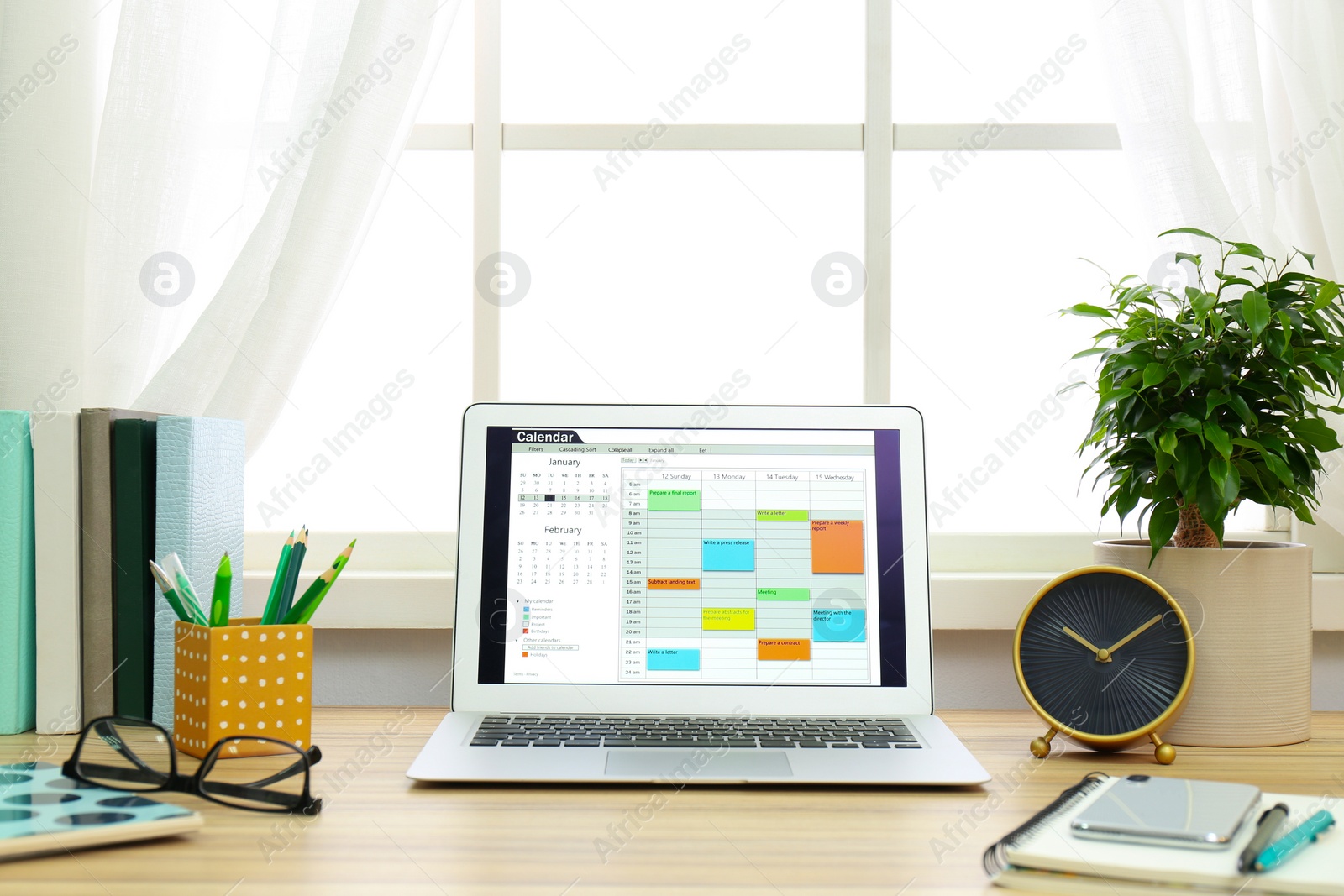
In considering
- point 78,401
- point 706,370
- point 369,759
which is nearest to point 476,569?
point 369,759

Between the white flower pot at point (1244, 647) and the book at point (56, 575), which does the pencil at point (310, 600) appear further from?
the white flower pot at point (1244, 647)

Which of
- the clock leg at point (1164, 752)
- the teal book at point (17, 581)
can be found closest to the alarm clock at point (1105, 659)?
the clock leg at point (1164, 752)

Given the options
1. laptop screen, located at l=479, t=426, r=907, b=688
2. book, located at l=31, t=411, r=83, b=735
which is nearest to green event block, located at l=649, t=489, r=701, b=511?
laptop screen, located at l=479, t=426, r=907, b=688

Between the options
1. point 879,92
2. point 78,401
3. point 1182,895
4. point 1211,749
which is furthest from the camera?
point 879,92

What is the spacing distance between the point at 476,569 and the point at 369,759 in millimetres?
194

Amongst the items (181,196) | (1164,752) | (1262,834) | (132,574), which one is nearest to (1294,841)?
(1262,834)

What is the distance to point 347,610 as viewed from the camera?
106 centimetres

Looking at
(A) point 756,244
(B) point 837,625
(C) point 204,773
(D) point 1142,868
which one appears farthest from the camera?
(A) point 756,244

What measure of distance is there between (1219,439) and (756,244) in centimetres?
59

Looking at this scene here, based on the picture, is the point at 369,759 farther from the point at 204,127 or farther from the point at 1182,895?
the point at 204,127

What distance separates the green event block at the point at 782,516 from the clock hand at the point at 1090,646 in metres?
0.27

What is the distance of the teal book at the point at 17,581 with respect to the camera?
854 mm

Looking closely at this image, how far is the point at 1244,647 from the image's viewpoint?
2.77ft

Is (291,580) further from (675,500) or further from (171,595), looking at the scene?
(675,500)
